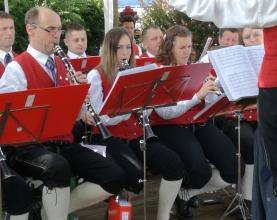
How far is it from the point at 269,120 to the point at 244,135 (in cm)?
196

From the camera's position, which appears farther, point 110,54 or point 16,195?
point 110,54

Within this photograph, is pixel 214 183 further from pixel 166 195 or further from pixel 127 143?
pixel 127 143

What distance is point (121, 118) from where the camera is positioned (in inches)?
143

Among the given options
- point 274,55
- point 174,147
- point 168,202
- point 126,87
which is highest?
point 274,55

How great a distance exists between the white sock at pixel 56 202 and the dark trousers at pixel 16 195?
0.13 meters

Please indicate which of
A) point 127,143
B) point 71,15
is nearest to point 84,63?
point 127,143

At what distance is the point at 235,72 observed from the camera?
9.24 feet

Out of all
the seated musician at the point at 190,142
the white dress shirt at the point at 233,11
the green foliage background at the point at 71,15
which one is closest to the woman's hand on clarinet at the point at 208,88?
the seated musician at the point at 190,142

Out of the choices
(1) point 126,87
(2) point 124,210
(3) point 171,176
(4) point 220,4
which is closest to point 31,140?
(1) point 126,87

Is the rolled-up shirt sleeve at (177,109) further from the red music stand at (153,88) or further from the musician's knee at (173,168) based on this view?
the musician's knee at (173,168)

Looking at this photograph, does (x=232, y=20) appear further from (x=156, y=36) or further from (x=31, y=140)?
(x=156, y=36)

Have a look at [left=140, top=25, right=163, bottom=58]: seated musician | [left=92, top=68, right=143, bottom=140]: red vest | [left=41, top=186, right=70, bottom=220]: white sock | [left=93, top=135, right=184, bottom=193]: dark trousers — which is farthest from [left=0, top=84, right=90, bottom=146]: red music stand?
[left=140, top=25, right=163, bottom=58]: seated musician

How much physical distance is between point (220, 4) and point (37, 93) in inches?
45.4

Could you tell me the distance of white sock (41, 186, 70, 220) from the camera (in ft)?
10.2
